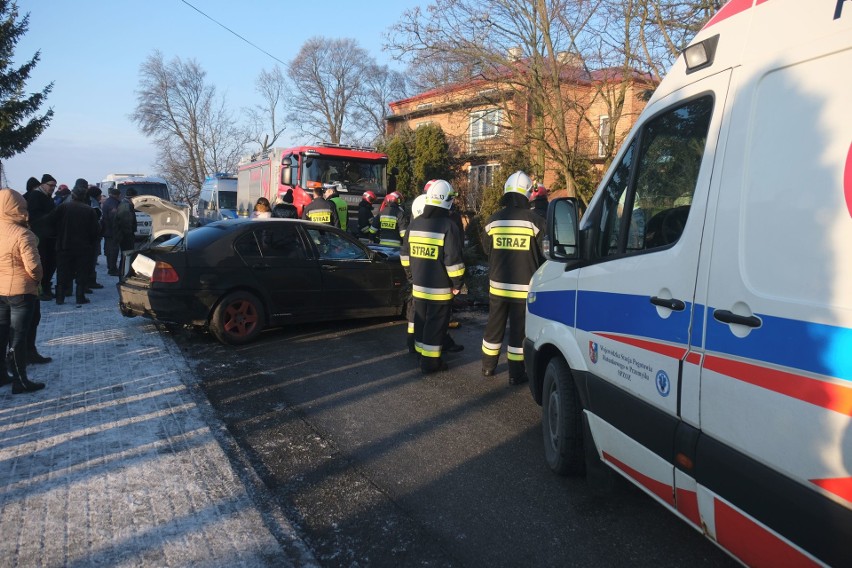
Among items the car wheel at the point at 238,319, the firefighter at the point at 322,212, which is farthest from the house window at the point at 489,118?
the car wheel at the point at 238,319

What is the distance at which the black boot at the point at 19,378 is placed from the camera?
5.54 m

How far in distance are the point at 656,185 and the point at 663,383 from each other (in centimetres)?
98

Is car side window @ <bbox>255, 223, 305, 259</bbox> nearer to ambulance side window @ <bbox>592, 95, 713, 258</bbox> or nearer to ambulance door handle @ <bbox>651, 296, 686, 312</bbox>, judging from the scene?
ambulance side window @ <bbox>592, 95, 713, 258</bbox>

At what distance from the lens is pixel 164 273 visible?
7457 millimetres

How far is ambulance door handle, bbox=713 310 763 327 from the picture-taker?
2268 mm

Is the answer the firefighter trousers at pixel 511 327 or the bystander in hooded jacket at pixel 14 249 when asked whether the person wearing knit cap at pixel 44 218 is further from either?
the firefighter trousers at pixel 511 327

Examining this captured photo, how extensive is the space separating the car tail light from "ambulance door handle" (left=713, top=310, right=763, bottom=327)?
20.8ft

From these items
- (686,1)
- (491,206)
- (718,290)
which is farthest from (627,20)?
(718,290)

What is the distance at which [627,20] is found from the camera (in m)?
12.1

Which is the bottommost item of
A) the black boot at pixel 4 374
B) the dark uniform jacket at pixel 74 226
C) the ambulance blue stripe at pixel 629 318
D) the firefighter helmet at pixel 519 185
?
the black boot at pixel 4 374

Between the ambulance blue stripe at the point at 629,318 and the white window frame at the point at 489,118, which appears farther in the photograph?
the white window frame at the point at 489,118

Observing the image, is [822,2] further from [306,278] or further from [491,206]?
[491,206]

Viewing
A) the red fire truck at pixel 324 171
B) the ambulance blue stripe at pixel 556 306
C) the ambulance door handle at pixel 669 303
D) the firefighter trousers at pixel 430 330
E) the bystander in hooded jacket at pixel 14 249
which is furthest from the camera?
the red fire truck at pixel 324 171

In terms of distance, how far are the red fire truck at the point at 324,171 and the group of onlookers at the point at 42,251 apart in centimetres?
422
